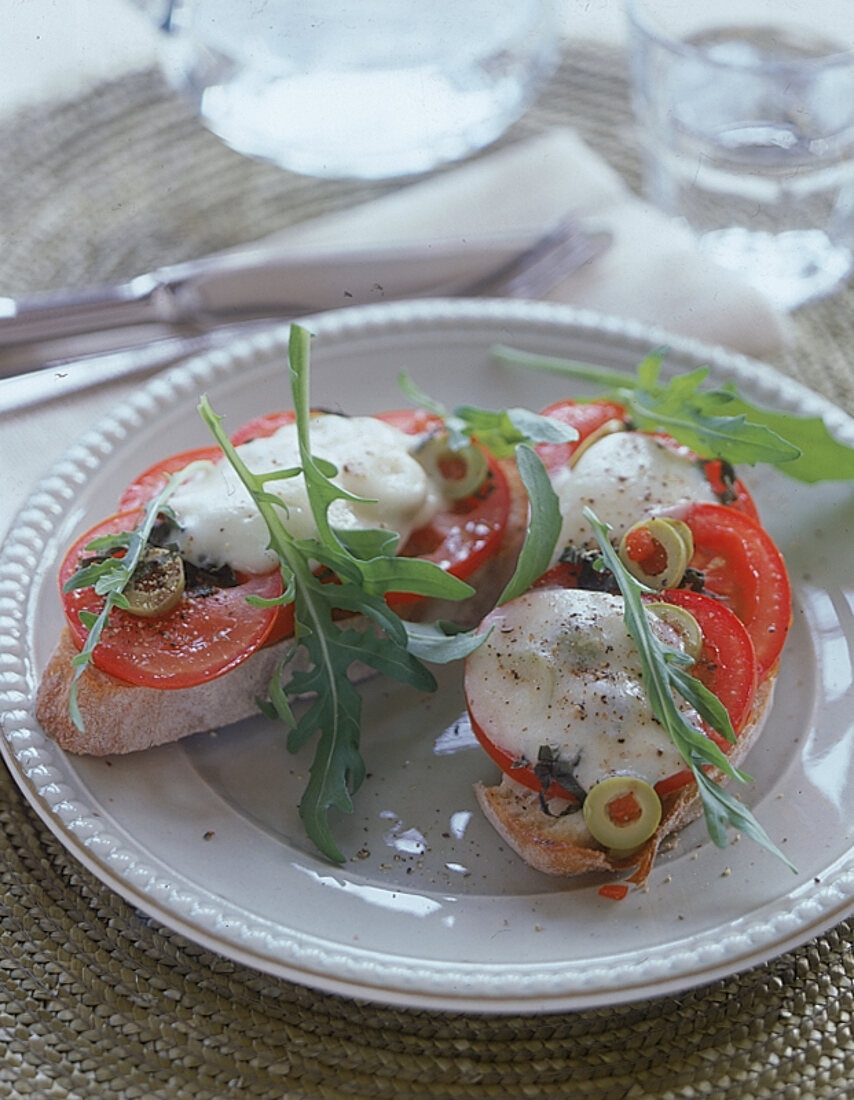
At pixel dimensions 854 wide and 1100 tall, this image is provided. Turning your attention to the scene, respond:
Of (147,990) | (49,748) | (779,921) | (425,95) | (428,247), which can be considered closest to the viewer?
(779,921)

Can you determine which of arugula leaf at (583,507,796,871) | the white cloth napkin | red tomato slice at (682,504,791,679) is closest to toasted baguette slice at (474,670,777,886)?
arugula leaf at (583,507,796,871)

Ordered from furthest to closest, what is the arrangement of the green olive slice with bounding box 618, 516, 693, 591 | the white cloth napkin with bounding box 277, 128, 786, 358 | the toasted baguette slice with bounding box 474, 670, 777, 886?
the white cloth napkin with bounding box 277, 128, 786, 358 < the green olive slice with bounding box 618, 516, 693, 591 < the toasted baguette slice with bounding box 474, 670, 777, 886

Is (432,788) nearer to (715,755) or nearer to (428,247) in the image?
(715,755)

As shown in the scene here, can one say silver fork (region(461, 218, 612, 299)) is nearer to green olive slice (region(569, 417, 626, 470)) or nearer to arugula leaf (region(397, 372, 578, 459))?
arugula leaf (region(397, 372, 578, 459))

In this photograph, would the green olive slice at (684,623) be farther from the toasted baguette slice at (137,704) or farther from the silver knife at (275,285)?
the silver knife at (275,285)

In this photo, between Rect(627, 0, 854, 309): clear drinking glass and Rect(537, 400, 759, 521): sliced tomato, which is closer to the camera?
Rect(537, 400, 759, 521): sliced tomato

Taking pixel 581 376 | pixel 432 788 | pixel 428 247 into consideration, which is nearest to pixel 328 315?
pixel 428 247

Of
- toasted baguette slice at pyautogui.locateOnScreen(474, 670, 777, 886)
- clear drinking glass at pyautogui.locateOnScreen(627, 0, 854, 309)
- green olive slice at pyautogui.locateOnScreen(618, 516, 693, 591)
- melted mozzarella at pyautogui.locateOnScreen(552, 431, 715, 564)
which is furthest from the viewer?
clear drinking glass at pyautogui.locateOnScreen(627, 0, 854, 309)

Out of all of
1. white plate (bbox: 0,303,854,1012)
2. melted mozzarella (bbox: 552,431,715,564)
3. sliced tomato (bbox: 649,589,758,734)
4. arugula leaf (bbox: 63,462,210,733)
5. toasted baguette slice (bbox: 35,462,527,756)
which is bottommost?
white plate (bbox: 0,303,854,1012)
